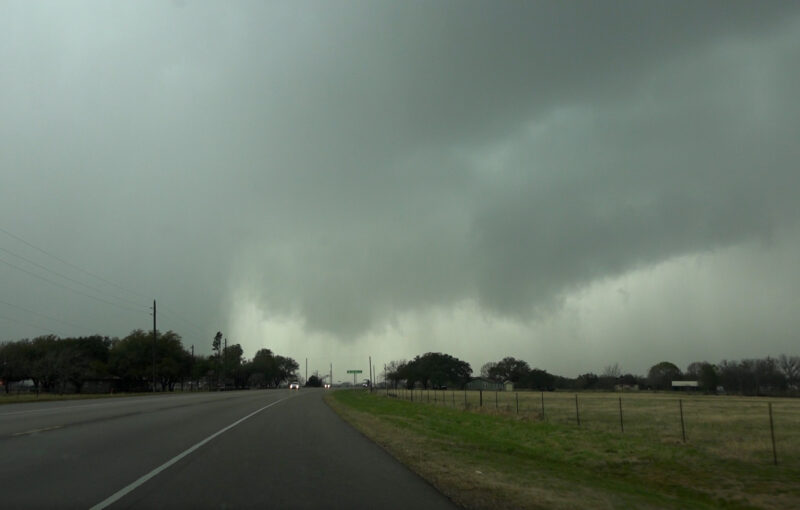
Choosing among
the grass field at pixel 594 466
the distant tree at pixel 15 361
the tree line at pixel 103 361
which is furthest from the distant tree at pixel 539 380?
the grass field at pixel 594 466

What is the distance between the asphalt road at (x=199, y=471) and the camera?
8.77 metres

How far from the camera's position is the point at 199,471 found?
11539 millimetres

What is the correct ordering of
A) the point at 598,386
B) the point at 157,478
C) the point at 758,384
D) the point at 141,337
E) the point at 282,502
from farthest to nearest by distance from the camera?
1. the point at 598,386
2. the point at 758,384
3. the point at 141,337
4. the point at 157,478
5. the point at 282,502

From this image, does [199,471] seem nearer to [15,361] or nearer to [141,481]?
[141,481]

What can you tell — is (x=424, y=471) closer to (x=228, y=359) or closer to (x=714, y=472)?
(x=714, y=472)

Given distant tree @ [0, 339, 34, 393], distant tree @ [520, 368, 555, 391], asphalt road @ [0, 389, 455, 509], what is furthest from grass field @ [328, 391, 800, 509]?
distant tree @ [520, 368, 555, 391]

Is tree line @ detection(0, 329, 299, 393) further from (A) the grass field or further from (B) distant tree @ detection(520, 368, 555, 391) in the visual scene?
(B) distant tree @ detection(520, 368, 555, 391)

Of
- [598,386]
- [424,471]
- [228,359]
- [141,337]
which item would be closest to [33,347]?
[141,337]

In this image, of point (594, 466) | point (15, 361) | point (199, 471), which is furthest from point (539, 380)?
point (199, 471)

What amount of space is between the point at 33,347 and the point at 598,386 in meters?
157

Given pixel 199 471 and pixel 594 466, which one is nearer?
pixel 199 471

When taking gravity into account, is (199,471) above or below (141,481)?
below

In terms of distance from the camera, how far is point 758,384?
469 feet

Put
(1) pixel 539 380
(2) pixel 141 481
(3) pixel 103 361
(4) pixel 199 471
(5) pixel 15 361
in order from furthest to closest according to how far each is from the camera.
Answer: (1) pixel 539 380
(3) pixel 103 361
(5) pixel 15 361
(4) pixel 199 471
(2) pixel 141 481
